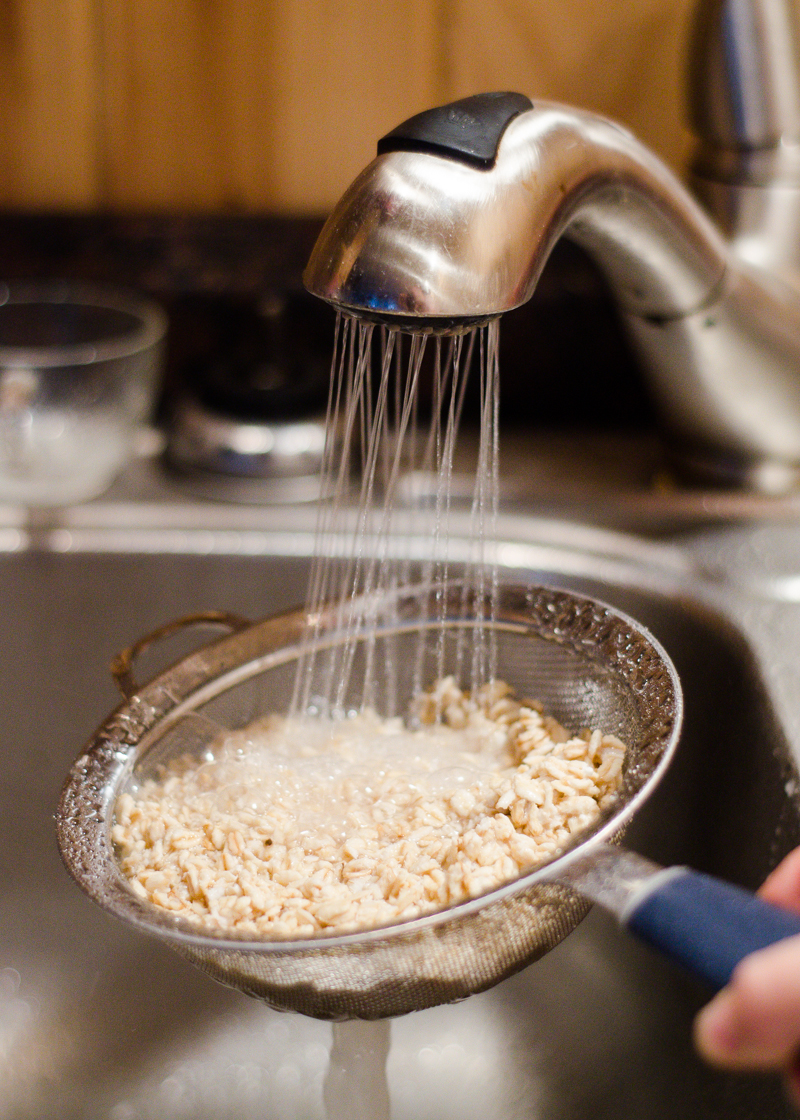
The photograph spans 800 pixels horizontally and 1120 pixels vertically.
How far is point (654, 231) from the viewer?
1.95 feet

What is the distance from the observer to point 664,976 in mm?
679

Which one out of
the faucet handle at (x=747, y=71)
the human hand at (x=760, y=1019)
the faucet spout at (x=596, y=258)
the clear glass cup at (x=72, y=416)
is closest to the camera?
the human hand at (x=760, y=1019)

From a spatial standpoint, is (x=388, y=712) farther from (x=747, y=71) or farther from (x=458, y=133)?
(x=747, y=71)

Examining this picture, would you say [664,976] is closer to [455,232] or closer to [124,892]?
[124,892]

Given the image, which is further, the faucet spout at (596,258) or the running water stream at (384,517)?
the running water stream at (384,517)

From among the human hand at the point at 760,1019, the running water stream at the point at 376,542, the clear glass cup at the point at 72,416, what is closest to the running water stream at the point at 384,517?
the running water stream at the point at 376,542

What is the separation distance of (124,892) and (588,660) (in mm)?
257

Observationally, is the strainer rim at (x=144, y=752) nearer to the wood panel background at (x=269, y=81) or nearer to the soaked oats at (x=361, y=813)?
the soaked oats at (x=361, y=813)

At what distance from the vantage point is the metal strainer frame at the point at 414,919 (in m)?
0.42

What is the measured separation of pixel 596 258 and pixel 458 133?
0.22m

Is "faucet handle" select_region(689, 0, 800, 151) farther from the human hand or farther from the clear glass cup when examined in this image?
the human hand

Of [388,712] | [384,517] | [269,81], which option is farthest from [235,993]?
[269,81]

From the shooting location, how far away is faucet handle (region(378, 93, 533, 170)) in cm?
43

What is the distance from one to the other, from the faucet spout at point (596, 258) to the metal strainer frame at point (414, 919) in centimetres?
20
